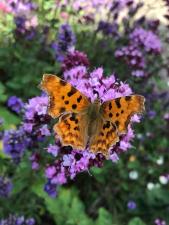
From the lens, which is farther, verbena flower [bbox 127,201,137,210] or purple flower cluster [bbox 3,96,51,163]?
verbena flower [bbox 127,201,137,210]

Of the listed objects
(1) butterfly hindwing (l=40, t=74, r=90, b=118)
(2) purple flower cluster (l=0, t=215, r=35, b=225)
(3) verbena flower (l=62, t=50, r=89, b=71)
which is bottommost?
(2) purple flower cluster (l=0, t=215, r=35, b=225)

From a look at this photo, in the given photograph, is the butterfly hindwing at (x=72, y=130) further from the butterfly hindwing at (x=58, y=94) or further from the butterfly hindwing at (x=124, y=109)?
the butterfly hindwing at (x=124, y=109)

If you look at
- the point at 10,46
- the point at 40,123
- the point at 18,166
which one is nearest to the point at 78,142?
the point at 40,123

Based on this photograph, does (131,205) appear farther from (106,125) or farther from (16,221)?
(106,125)

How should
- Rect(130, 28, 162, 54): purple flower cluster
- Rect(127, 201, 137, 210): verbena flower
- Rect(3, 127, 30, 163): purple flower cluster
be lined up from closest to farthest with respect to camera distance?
Rect(3, 127, 30, 163): purple flower cluster, Rect(127, 201, 137, 210): verbena flower, Rect(130, 28, 162, 54): purple flower cluster

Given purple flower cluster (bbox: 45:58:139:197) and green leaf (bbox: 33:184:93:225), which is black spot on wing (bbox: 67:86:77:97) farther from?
green leaf (bbox: 33:184:93:225)

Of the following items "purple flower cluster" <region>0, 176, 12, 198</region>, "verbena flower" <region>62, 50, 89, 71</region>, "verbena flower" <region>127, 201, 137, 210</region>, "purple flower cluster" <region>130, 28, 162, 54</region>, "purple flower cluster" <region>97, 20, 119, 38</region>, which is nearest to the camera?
"purple flower cluster" <region>0, 176, 12, 198</region>

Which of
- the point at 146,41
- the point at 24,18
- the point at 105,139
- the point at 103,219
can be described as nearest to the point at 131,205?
the point at 103,219

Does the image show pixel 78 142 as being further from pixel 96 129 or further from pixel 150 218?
pixel 150 218

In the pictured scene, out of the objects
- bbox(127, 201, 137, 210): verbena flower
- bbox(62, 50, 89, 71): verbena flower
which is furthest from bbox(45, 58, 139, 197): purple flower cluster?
bbox(127, 201, 137, 210): verbena flower
